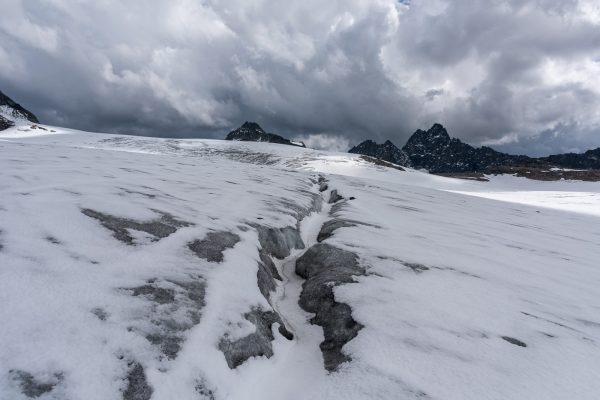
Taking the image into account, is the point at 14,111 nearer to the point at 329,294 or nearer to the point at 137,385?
the point at 329,294

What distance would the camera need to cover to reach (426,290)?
538cm

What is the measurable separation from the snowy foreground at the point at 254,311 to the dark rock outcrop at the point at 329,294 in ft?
0.10

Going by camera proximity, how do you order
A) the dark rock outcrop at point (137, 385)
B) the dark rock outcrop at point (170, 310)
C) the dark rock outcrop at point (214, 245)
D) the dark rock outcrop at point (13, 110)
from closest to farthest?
the dark rock outcrop at point (137, 385) < the dark rock outcrop at point (170, 310) < the dark rock outcrop at point (214, 245) < the dark rock outcrop at point (13, 110)

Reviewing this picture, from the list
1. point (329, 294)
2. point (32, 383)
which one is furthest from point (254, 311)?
point (32, 383)

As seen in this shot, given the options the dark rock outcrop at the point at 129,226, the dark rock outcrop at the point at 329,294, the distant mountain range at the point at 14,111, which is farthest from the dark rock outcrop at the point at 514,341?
the distant mountain range at the point at 14,111

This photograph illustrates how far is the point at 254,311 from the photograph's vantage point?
441 cm

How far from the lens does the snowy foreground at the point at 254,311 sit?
3029mm

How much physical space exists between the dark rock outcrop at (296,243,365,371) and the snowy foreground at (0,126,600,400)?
0.10 ft

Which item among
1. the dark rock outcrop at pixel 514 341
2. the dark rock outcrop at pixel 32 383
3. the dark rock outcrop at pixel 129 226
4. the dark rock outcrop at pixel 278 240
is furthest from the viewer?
the dark rock outcrop at pixel 278 240

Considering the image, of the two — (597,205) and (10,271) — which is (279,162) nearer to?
(597,205)

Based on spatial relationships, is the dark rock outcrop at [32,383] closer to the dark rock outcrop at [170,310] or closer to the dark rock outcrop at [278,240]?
the dark rock outcrop at [170,310]

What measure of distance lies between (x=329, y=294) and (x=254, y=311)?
133 cm

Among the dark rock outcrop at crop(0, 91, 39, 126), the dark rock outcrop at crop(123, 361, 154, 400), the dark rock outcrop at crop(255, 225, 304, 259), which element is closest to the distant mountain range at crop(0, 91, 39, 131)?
the dark rock outcrop at crop(0, 91, 39, 126)

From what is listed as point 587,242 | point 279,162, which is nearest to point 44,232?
point 587,242
